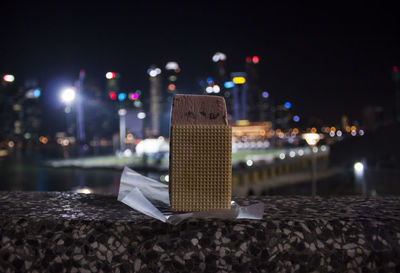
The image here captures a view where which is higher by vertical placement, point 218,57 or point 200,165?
point 218,57

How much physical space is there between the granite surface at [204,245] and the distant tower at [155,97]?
1436cm

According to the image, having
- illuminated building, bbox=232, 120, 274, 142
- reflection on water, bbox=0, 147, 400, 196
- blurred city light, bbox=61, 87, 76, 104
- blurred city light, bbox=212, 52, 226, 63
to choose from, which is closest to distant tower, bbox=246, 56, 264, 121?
illuminated building, bbox=232, 120, 274, 142

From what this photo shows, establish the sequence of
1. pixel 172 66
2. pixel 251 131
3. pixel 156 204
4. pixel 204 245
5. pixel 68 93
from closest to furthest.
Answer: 1. pixel 204 245
2. pixel 156 204
3. pixel 172 66
4. pixel 68 93
5. pixel 251 131

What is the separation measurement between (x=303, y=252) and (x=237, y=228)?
10.0 inches

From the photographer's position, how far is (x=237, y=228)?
1.33m

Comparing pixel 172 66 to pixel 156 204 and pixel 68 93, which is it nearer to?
pixel 68 93

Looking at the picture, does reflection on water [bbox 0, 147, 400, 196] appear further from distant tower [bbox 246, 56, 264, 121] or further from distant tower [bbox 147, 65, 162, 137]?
distant tower [bbox 246, 56, 264, 121]

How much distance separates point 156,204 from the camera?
1.60 m

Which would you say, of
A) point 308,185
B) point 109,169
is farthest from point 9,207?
point 308,185

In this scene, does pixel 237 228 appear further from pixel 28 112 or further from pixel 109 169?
pixel 28 112

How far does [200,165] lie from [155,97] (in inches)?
1136

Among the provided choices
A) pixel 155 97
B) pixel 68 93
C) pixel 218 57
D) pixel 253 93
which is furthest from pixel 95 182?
pixel 253 93

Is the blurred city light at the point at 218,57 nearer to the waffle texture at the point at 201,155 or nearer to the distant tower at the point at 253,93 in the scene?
the waffle texture at the point at 201,155

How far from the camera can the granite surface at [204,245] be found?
4.29 feet
